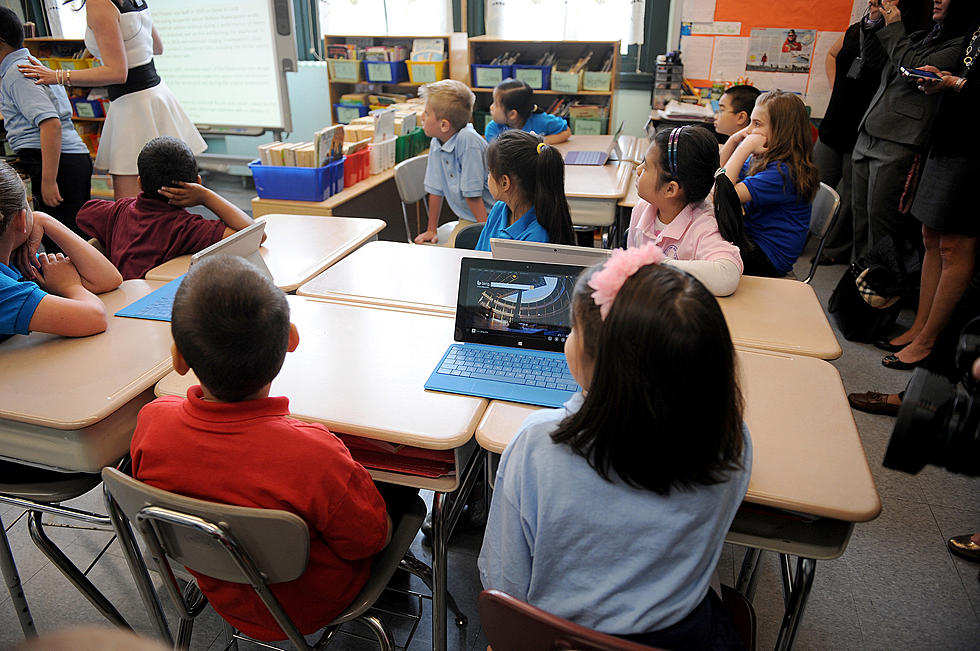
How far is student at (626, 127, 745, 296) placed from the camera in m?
1.80

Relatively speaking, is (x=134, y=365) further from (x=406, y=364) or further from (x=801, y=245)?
(x=801, y=245)

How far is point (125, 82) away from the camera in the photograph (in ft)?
9.96

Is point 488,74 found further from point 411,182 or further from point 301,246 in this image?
point 301,246

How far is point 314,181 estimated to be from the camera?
2902mm

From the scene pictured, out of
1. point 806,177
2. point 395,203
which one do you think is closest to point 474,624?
point 806,177

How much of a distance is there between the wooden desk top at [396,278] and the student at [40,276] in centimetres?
54

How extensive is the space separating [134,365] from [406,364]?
→ 61 cm

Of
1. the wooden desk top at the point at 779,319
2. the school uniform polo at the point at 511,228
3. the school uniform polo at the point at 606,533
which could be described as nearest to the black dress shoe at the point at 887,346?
the wooden desk top at the point at 779,319

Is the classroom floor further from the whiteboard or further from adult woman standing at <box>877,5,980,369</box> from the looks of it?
the whiteboard

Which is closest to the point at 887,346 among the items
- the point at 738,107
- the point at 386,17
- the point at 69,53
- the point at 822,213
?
the point at 822,213

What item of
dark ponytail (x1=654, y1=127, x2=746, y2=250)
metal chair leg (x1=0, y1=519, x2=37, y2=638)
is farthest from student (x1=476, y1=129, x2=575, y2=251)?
metal chair leg (x1=0, y1=519, x2=37, y2=638)

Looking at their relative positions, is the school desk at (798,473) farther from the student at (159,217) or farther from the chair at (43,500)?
the student at (159,217)

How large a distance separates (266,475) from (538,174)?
1347 millimetres

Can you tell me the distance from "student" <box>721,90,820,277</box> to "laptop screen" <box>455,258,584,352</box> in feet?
3.54
